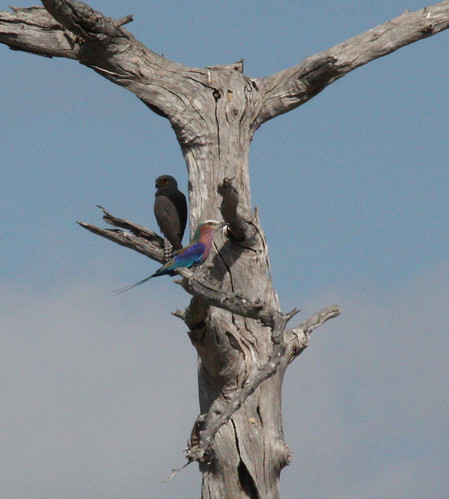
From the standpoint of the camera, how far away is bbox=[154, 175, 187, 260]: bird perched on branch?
35.5 ft

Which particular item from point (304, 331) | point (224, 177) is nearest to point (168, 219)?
point (224, 177)

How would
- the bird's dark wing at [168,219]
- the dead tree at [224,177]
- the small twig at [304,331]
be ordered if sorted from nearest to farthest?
1. the dead tree at [224,177]
2. the small twig at [304,331]
3. the bird's dark wing at [168,219]

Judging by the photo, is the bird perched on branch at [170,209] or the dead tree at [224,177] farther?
the bird perched on branch at [170,209]

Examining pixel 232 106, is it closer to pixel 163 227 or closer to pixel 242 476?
pixel 163 227

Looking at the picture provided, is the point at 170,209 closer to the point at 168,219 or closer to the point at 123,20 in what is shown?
the point at 168,219

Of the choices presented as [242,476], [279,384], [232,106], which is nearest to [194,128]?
[232,106]

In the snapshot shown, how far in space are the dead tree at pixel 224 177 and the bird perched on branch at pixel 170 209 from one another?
59.3 inches

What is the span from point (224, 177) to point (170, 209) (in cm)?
262

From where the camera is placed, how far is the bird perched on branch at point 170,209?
10.8 m

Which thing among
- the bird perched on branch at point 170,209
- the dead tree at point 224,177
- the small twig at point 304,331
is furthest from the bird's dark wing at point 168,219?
the small twig at point 304,331

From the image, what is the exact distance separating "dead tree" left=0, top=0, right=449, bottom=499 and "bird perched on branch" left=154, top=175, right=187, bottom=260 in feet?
4.95

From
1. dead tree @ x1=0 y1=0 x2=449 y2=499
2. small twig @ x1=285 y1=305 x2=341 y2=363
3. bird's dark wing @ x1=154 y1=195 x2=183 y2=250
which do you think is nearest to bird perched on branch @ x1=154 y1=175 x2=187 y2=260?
bird's dark wing @ x1=154 y1=195 x2=183 y2=250

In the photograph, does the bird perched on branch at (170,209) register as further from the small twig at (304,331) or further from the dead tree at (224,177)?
the small twig at (304,331)

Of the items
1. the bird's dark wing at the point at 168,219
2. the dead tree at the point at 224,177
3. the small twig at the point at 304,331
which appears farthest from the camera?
the bird's dark wing at the point at 168,219
